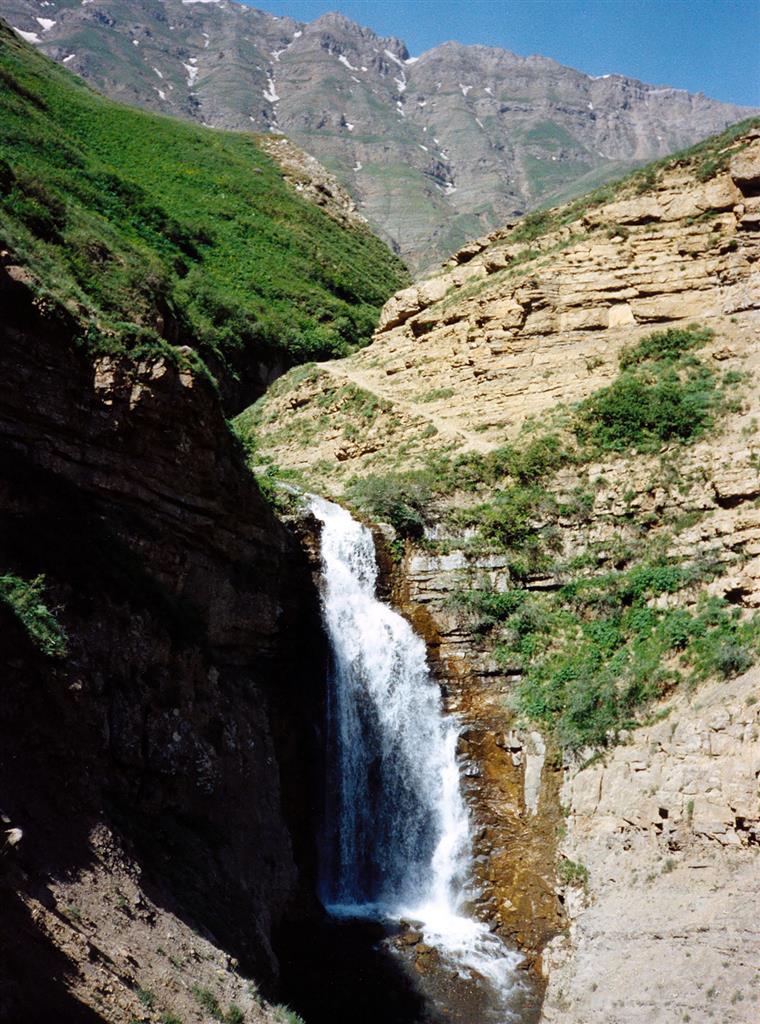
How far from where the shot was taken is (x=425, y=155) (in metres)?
142

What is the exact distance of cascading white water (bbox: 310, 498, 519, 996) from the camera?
17.7 meters

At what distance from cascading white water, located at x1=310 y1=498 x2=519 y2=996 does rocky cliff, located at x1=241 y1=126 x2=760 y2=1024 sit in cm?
66

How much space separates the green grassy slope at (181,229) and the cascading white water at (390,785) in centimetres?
1014

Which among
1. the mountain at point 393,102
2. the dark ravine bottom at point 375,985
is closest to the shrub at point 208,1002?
the dark ravine bottom at point 375,985

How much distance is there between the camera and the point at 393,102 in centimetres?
16538

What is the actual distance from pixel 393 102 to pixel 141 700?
6877 inches

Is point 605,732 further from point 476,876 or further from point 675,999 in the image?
point 675,999

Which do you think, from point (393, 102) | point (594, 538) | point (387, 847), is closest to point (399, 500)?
point (594, 538)

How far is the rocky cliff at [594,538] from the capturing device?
14602 millimetres

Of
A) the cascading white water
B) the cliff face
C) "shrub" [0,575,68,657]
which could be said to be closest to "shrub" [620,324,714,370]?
the cascading white water

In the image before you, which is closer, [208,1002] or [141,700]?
[208,1002]

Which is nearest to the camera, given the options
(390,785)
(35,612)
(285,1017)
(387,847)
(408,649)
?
(285,1017)

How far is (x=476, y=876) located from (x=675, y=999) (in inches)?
238

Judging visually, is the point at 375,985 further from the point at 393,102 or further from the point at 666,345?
the point at 393,102
